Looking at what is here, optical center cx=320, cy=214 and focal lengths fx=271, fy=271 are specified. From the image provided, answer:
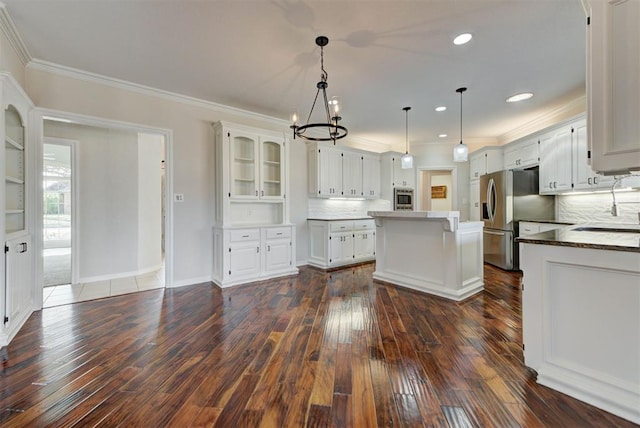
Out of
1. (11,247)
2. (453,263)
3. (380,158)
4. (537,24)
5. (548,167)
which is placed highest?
(537,24)

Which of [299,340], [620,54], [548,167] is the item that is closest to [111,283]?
[299,340]

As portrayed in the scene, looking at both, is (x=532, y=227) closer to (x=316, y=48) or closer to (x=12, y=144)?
(x=316, y=48)

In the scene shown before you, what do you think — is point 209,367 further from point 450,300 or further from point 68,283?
point 68,283

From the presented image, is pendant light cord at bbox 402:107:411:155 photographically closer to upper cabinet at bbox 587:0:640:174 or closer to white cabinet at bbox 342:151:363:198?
white cabinet at bbox 342:151:363:198

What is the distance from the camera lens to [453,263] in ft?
10.8

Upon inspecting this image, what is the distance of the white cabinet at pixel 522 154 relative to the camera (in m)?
4.67

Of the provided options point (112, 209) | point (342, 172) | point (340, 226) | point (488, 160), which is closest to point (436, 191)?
point (488, 160)

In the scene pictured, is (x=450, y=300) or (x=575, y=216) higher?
(x=575, y=216)

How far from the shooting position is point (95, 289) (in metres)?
3.82

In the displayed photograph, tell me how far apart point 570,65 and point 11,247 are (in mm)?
5994

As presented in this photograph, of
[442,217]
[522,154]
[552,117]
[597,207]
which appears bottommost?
[442,217]

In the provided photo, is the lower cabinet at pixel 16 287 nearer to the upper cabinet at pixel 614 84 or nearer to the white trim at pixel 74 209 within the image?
the white trim at pixel 74 209

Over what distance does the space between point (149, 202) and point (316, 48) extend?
164 inches

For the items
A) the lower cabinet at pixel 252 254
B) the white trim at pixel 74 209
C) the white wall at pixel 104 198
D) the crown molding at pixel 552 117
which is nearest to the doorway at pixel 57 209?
the white trim at pixel 74 209
